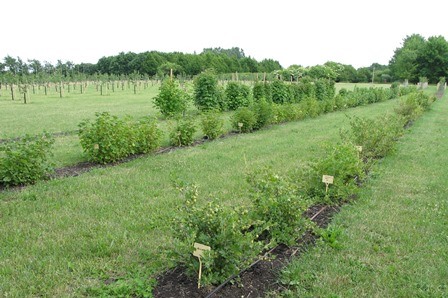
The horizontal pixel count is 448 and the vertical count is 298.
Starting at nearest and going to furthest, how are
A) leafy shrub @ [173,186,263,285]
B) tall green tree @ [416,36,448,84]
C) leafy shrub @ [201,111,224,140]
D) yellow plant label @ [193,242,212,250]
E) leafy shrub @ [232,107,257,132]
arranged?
yellow plant label @ [193,242,212,250] → leafy shrub @ [173,186,263,285] → leafy shrub @ [201,111,224,140] → leafy shrub @ [232,107,257,132] → tall green tree @ [416,36,448,84]

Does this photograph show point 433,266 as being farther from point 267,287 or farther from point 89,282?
point 89,282

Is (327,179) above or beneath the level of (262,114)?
beneath

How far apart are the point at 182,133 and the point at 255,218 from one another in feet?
18.8

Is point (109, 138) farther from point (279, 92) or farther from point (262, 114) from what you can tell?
point (279, 92)

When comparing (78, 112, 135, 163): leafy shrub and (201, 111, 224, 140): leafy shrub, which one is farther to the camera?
(201, 111, 224, 140): leafy shrub

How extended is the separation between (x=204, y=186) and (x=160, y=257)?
233cm

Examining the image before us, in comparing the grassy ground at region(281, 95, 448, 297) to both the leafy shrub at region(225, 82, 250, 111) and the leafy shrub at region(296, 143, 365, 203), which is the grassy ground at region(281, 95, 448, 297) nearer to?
the leafy shrub at region(296, 143, 365, 203)

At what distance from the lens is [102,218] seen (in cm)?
452

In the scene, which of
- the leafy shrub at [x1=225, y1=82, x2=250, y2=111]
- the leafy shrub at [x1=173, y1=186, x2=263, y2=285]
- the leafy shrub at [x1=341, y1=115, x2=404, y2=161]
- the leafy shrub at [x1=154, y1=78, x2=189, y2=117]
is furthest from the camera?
the leafy shrub at [x1=225, y1=82, x2=250, y2=111]

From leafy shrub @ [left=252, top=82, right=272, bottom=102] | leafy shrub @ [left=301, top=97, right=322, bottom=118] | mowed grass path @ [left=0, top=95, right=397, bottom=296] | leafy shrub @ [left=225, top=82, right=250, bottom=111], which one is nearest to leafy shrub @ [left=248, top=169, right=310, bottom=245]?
mowed grass path @ [left=0, top=95, right=397, bottom=296]

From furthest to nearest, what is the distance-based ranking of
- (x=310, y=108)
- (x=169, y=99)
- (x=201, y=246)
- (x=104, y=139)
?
(x=310, y=108) → (x=169, y=99) → (x=104, y=139) → (x=201, y=246)

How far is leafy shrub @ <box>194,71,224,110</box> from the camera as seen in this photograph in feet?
54.3

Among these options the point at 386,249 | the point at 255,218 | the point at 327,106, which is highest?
the point at 327,106

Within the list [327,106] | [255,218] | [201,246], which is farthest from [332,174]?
[327,106]
